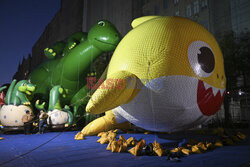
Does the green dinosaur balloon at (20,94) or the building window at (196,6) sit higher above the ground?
the building window at (196,6)

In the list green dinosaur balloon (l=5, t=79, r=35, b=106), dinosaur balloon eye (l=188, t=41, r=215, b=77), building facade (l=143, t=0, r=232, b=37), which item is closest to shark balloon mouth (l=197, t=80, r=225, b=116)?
dinosaur balloon eye (l=188, t=41, r=215, b=77)

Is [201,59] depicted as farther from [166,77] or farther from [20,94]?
[20,94]

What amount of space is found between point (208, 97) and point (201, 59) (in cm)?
62

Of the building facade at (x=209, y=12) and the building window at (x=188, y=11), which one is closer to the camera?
the building facade at (x=209, y=12)

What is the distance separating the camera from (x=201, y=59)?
2.68m

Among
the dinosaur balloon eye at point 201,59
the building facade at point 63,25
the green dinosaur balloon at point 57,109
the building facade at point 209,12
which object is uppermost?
the building facade at point 63,25

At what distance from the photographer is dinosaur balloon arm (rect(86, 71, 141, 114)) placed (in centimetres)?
242

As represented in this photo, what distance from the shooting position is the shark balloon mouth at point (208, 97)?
268cm

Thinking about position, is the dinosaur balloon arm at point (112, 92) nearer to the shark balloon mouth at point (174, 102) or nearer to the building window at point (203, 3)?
the shark balloon mouth at point (174, 102)

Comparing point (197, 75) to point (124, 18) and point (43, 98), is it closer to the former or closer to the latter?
point (43, 98)

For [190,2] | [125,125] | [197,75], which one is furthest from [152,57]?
[190,2]

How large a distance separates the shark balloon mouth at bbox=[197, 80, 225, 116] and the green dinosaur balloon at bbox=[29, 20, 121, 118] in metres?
3.55

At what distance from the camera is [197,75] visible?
2.62 meters

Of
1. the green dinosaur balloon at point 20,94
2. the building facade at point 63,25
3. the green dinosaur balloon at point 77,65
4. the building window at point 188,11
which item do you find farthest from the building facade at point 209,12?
the green dinosaur balloon at point 20,94
